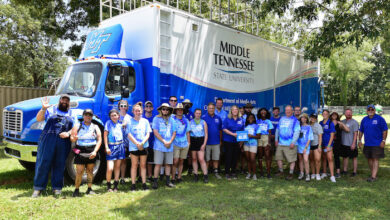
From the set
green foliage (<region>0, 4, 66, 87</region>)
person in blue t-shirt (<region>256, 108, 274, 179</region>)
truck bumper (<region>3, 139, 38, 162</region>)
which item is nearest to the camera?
truck bumper (<region>3, 139, 38, 162</region>)

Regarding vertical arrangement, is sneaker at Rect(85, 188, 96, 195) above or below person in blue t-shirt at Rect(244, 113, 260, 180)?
below

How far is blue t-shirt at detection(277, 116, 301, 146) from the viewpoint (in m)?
7.02

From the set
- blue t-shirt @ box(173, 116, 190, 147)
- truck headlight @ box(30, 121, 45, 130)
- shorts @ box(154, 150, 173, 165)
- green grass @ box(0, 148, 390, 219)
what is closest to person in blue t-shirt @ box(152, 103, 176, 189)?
shorts @ box(154, 150, 173, 165)

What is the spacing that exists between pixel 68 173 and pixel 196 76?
12.2 feet

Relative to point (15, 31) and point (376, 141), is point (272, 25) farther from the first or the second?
point (15, 31)

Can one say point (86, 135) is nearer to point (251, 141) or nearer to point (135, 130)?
point (135, 130)

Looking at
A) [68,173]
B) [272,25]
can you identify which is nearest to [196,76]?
[68,173]

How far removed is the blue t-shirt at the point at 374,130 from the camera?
7.05 m

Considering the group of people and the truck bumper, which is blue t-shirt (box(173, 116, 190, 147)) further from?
the truck bumper

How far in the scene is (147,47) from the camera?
23.1 ft

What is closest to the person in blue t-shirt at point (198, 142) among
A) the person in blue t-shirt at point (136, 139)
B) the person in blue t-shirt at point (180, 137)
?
the person in blue t-shirt at point (180, 137)

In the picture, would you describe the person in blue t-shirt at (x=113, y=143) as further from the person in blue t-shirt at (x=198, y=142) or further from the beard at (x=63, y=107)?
the person in blue t-shirt at (x=198, y=142)

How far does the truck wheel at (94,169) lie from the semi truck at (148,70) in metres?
0.02

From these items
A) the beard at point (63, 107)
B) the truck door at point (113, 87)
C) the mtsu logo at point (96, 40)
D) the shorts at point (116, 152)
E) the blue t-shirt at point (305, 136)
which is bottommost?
the shorts at point (116, 152)
